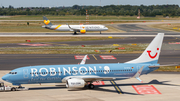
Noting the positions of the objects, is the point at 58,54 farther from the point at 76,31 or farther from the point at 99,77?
the point at 76,31

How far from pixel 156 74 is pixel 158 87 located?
8519 mm

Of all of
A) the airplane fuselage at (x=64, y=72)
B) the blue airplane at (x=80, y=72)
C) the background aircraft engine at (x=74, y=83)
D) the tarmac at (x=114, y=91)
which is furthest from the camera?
the airplane fuselage at (x=64, y=72)

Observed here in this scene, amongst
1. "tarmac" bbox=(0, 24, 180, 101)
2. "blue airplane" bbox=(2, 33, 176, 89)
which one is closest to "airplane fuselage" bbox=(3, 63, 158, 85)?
"blue airplane" bbox=(2, 33, 176, 89)

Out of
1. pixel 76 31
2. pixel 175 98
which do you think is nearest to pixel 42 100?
pixel 175 98

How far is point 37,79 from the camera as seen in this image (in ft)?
115

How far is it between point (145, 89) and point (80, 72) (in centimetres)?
1065

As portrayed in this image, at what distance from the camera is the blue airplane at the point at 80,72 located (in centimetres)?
3466

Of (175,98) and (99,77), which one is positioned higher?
(99,77)

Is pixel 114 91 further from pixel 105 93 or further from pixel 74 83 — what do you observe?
pixel 74 83

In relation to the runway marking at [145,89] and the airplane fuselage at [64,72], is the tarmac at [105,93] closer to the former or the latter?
the runway marking at [145,89]

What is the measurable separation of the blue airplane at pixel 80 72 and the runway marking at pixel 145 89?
2.42 meters

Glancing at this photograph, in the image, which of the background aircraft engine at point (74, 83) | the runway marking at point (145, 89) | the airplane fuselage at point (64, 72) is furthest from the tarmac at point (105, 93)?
the airplane fuselage at point (64, 72)

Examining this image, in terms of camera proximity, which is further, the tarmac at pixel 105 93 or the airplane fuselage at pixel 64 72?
the airplane fuselage at pixel 64 72

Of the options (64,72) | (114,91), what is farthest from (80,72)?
(114,91)
